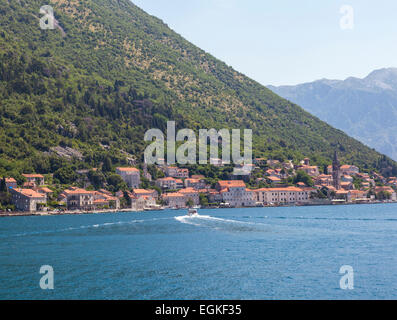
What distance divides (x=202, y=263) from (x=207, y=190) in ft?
381

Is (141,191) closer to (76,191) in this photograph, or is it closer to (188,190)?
(188,190)

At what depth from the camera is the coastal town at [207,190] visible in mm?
120750

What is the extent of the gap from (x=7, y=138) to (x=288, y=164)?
97496 millimetres

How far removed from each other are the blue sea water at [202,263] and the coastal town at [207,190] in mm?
55336

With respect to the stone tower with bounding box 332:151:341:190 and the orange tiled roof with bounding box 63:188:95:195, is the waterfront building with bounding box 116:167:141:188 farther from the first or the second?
the stone tower with bounding box 332:151:341:190

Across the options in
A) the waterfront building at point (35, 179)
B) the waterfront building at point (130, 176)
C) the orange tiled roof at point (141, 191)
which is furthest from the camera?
the waterfront building at point (130, 176)

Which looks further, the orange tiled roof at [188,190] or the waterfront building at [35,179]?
the orange tiled roof at [188,190]

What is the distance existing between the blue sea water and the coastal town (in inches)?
2179

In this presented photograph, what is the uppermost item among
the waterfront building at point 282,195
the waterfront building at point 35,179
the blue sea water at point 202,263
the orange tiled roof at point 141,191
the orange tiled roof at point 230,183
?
the waterfront building at point 35,179

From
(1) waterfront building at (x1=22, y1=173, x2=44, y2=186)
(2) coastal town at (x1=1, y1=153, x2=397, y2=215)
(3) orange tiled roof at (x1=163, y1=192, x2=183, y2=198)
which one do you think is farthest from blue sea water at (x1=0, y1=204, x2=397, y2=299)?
(3) orange tiled roof at (x1=163, y1=192, x2=183, y2=198)

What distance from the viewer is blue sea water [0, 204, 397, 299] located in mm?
31312

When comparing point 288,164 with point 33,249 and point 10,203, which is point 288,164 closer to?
point 10,203

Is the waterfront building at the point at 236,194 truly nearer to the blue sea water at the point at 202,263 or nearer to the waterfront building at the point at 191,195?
the waterfront building at the point at 191,195

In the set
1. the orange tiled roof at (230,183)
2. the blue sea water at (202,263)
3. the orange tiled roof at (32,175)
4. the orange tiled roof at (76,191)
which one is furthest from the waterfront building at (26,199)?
the orange tiled roof at (230,183)
